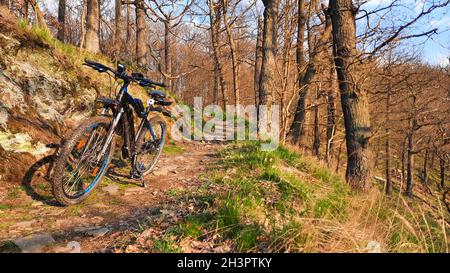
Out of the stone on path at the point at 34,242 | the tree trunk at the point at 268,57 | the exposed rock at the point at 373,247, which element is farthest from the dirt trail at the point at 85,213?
the tree trunk at the point at 268,57

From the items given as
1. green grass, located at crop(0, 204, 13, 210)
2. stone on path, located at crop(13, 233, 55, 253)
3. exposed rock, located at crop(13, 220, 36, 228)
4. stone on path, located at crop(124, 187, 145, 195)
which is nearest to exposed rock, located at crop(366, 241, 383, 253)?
stone on path, located at crop(13, 233, 55, 253)

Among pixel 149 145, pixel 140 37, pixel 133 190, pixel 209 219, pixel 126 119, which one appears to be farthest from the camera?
pixel 140 37

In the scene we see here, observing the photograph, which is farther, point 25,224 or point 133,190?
point 133,190

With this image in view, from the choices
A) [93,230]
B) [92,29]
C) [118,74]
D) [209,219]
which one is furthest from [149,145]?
[92,29]

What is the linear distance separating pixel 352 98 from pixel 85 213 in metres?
5.67

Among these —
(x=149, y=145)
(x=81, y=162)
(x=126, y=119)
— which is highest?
(x=126, y=119)

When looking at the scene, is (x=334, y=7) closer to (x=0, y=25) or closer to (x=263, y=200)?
(x=263, y=200)

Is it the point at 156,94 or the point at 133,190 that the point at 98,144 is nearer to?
the point at 133,190

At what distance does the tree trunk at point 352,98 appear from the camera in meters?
6.14

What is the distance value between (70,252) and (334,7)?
21.7 ft

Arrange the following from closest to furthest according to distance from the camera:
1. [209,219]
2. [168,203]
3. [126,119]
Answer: [209,219] < [168,203] < [126,119]

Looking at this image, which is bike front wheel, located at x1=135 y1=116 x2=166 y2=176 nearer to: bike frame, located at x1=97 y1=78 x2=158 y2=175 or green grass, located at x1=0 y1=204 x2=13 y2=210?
bike frame, located at x1=97 y1=78 x2=158 y2=175

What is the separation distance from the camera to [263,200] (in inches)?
135

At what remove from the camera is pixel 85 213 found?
3254 mm
